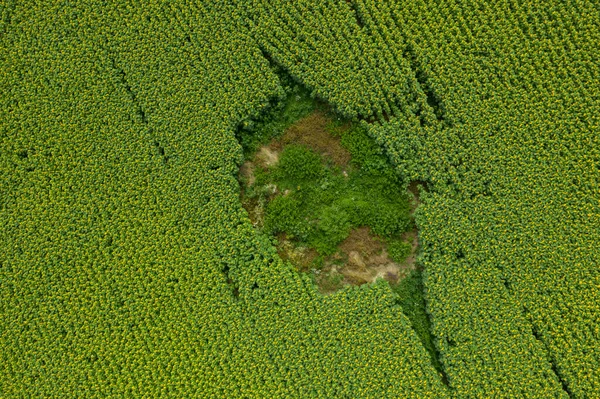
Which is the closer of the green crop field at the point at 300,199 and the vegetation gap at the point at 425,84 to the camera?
the green crop field at the point at 300,199

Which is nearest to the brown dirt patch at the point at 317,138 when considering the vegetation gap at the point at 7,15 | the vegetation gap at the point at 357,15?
the vegetation gap at the point at 357,15

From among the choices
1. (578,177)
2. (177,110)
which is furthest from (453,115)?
(177,110)

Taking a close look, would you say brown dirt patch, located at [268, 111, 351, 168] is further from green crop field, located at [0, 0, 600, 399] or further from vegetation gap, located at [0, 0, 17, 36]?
vegetation gap, located at [0, 0, 17, 36]

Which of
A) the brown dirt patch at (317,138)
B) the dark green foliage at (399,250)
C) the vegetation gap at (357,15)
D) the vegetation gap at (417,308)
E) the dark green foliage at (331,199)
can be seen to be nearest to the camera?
the vegetation gap at (417,308)

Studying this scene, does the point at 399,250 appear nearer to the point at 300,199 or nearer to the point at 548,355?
the point at 300,199

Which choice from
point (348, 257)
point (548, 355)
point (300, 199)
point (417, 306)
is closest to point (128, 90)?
point (300, 199)

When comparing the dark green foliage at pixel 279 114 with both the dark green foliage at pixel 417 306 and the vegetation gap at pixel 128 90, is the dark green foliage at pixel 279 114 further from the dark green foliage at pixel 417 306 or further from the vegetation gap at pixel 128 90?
the dark green foliage at pixel 417 306

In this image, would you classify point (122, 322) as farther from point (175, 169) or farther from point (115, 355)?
point (175, 169)
